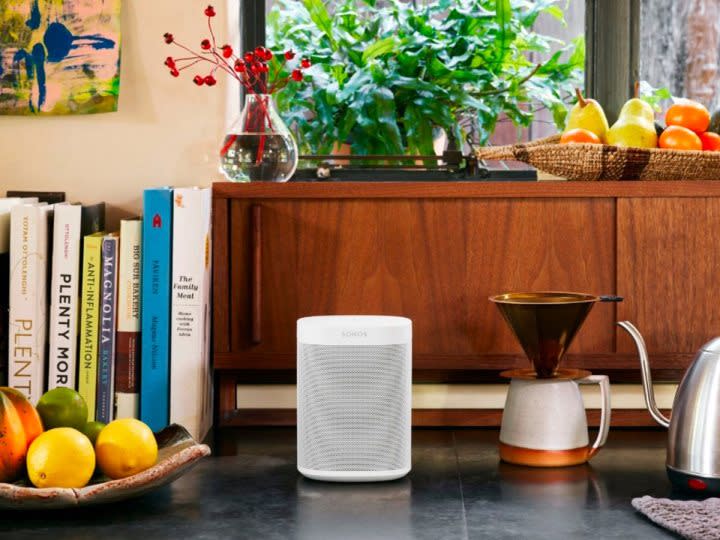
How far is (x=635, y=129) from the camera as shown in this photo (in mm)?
1767

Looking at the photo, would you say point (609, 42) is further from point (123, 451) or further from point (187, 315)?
point (123, 451)

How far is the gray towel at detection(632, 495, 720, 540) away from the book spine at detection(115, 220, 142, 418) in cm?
79

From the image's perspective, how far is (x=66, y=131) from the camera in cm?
186

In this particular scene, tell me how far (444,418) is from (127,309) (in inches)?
21.6

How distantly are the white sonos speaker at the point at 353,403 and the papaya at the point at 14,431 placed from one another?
361mm

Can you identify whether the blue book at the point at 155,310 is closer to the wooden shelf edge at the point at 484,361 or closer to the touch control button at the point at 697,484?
the wooden shelf edge at the point at 484,361

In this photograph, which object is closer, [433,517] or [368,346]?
[433,517]

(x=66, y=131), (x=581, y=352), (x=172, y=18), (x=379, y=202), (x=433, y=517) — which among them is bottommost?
(x=433, y=517)

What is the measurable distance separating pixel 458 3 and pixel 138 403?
1.00 m

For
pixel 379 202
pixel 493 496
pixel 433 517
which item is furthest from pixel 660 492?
pixel 379 202

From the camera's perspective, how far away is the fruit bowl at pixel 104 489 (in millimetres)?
1257

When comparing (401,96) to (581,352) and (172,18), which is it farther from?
(581,352)

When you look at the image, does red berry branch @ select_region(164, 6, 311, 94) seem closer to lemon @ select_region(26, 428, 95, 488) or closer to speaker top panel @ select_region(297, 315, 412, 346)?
speaker top panel @ select_region(297, 315, 412, 346)

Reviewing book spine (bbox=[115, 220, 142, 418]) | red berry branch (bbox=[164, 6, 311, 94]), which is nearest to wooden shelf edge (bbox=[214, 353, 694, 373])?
book spine (bbox=[115, 220, 142, 418])
